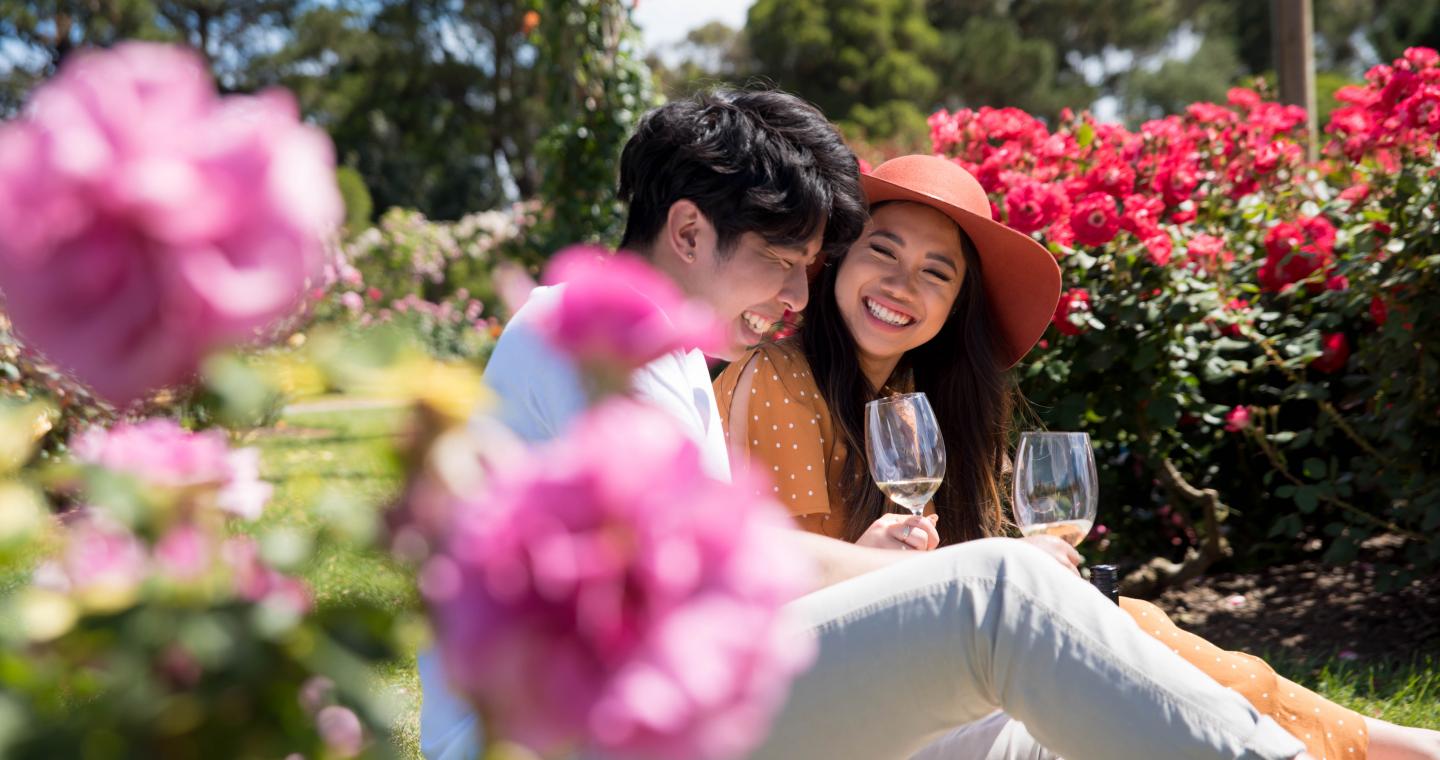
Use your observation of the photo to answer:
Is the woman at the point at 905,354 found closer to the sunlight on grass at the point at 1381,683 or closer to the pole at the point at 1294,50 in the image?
the sunlight on grass at the point at 1381,683

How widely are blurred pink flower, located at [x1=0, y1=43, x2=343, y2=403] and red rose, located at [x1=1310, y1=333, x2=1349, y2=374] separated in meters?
3.57

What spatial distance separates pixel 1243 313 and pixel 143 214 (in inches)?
141

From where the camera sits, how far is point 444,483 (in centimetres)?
53

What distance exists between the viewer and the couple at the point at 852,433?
1455 millimetres

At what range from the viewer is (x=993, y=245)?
2.79 m

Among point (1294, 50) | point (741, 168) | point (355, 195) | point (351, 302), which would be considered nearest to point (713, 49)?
point (355, 195)

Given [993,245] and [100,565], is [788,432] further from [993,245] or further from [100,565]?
[100,565]

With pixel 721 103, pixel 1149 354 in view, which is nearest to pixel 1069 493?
pixel 721 103

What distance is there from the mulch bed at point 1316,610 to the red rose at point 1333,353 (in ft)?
1.91

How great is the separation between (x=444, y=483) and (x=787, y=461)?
1.98 meters

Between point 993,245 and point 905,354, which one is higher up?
point 993,245

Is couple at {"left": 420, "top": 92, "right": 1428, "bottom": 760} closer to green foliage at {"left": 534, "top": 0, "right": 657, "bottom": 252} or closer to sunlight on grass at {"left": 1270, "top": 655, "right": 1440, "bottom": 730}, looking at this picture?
sunlight on grass at {"left": 1270, "top": 655, "right": 1440, "bottom": 730}

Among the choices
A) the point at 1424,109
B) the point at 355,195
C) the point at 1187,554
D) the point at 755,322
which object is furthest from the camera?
the point at 355,195

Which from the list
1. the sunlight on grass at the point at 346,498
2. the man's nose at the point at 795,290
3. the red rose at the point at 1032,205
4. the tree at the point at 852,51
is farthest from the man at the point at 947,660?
the tree at the point at 852,51
